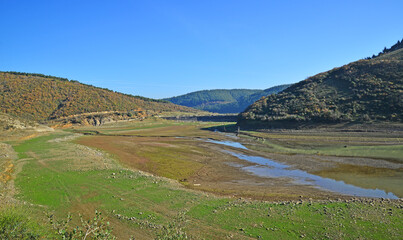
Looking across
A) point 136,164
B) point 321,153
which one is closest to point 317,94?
point 321,153

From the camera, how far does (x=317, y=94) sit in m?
65.8

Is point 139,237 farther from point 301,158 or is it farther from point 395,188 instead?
point 301,158

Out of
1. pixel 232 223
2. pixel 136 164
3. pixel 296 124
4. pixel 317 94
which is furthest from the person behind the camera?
pixel 317 94

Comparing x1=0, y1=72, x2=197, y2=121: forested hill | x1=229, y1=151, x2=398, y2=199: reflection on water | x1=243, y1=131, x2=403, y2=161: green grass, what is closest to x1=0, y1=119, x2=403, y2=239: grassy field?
x1=229, y1=151, x2=398, y2=199: reflection on water

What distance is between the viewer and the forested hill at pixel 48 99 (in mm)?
85750

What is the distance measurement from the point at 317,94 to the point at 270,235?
64.1 metres

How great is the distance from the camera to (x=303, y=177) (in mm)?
21156

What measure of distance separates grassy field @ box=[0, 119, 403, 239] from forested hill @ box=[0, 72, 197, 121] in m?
81.2

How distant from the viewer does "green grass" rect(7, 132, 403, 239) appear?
35.1 feet

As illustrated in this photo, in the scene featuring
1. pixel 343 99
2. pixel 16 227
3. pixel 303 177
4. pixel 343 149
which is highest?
pixel 343 99

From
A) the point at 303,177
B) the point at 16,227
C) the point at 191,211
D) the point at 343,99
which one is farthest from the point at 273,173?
the point at 343,99

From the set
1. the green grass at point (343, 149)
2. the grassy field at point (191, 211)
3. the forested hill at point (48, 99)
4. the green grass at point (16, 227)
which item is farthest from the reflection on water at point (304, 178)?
the forested hill at point (48, 99)

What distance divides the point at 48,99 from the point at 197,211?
105914mm

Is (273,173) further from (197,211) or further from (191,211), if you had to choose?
(191,211)
